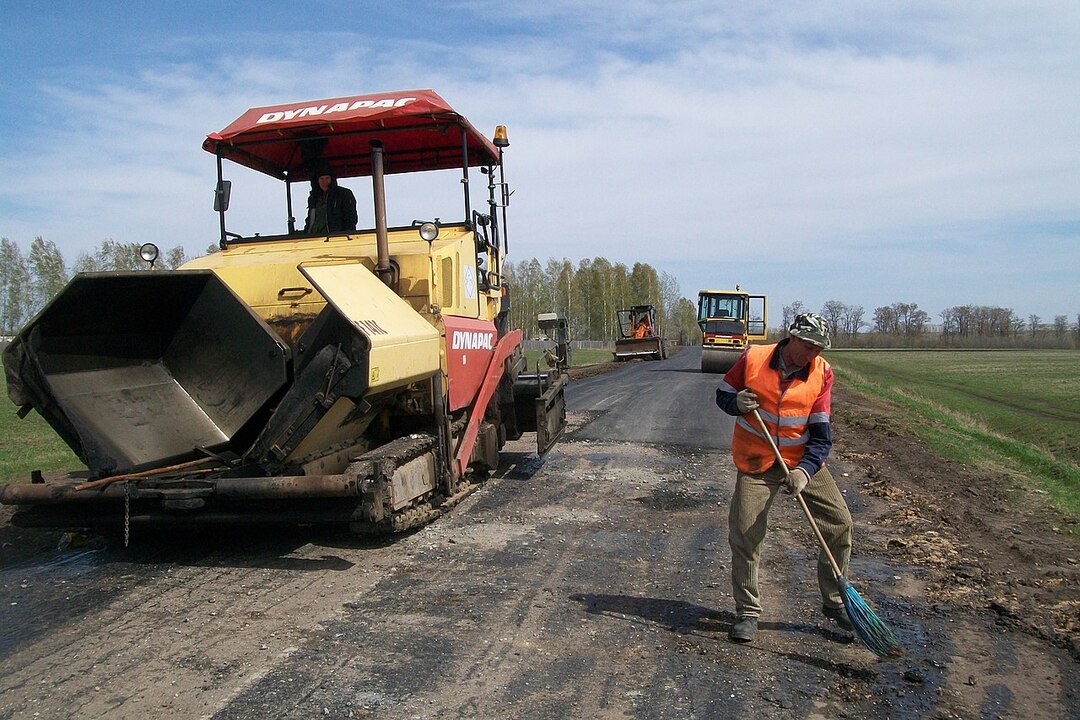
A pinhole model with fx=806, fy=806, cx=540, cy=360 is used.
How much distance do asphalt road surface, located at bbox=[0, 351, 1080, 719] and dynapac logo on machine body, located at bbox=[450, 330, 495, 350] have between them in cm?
138

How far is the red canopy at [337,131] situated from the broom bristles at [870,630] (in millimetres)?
4722

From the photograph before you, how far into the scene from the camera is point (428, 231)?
5770mm

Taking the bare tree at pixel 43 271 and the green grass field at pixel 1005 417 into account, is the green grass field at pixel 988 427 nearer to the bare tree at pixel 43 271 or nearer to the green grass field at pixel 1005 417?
the green grass field at pixel 1005 417

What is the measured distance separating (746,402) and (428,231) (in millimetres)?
2724

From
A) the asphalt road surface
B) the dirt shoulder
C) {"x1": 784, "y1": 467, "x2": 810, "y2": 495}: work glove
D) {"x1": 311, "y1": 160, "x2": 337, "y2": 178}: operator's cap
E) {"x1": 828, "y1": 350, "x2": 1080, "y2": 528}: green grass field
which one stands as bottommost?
{"x1": 828, "y1": 350, "x2": 1080, "y2": 528}: green grass field

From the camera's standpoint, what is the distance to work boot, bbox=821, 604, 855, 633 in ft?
13.0

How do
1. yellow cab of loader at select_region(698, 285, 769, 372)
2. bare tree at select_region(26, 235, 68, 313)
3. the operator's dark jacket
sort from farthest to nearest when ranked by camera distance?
bare tree at select_region(26, 235, 68, 313) → yellow cab of loader at select_region(698, 285, 769, 372) → the operator's dark jacket

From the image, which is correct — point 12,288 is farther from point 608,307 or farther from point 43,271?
point 608,307

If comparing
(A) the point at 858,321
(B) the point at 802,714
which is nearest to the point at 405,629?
(B) the point at 802,714

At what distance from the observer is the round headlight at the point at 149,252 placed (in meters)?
6.13

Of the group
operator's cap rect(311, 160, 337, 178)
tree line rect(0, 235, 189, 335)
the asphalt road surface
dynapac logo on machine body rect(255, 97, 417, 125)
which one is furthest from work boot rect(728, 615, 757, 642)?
tree line rect(0, 235, 189, 335)

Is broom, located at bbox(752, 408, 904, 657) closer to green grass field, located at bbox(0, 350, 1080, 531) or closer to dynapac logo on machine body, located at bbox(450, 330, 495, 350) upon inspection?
dynapac logo on machine body, located at bbox(450, 330, 495, 350)

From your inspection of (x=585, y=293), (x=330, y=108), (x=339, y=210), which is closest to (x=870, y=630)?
(x=339, y=210)

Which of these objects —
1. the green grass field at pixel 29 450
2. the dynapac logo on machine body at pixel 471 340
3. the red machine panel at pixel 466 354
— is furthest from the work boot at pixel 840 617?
the green grass field at pixel 29 450
